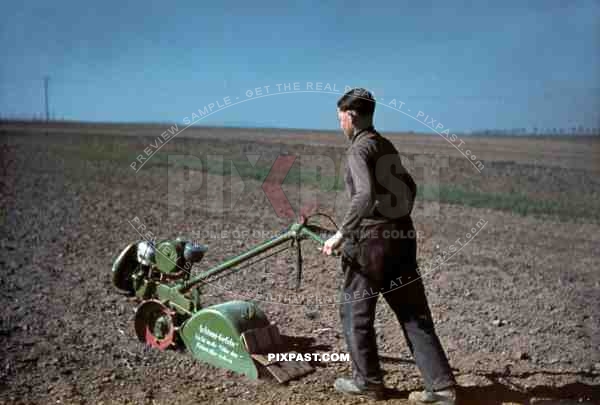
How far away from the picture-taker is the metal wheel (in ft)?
14.5

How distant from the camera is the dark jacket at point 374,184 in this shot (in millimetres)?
3334

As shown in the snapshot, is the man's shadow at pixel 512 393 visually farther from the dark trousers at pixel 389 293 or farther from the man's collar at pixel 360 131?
the man's collar at pixel 360 131

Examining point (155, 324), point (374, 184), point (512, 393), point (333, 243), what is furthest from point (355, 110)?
point (155, 324)

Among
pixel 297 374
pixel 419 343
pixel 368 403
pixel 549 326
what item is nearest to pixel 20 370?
pixel 297 374

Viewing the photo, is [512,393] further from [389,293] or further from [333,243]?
[333,243]

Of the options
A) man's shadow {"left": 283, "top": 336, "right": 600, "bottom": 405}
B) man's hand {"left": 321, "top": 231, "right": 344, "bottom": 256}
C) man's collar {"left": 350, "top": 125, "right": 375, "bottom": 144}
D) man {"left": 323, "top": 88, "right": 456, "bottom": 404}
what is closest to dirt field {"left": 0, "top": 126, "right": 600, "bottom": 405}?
man's shadow {"left": 283, "top": 336, "right": 600, "bottom": 405}

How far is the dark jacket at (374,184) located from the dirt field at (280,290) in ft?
3.85

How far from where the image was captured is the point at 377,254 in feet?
11.4

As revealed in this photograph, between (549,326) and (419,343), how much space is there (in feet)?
8.11

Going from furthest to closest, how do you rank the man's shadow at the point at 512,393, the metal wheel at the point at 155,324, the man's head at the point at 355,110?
the metal wheel at the point at 155,324 → the man's shadow at the point at 512,393 → the man's head at the point at 355,110

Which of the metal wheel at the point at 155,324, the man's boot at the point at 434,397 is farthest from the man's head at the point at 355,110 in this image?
the metal wheel at the point at 155,324

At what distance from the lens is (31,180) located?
12.6 metres

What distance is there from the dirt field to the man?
391 millimetres

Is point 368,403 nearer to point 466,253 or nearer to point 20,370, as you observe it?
point 20,370
